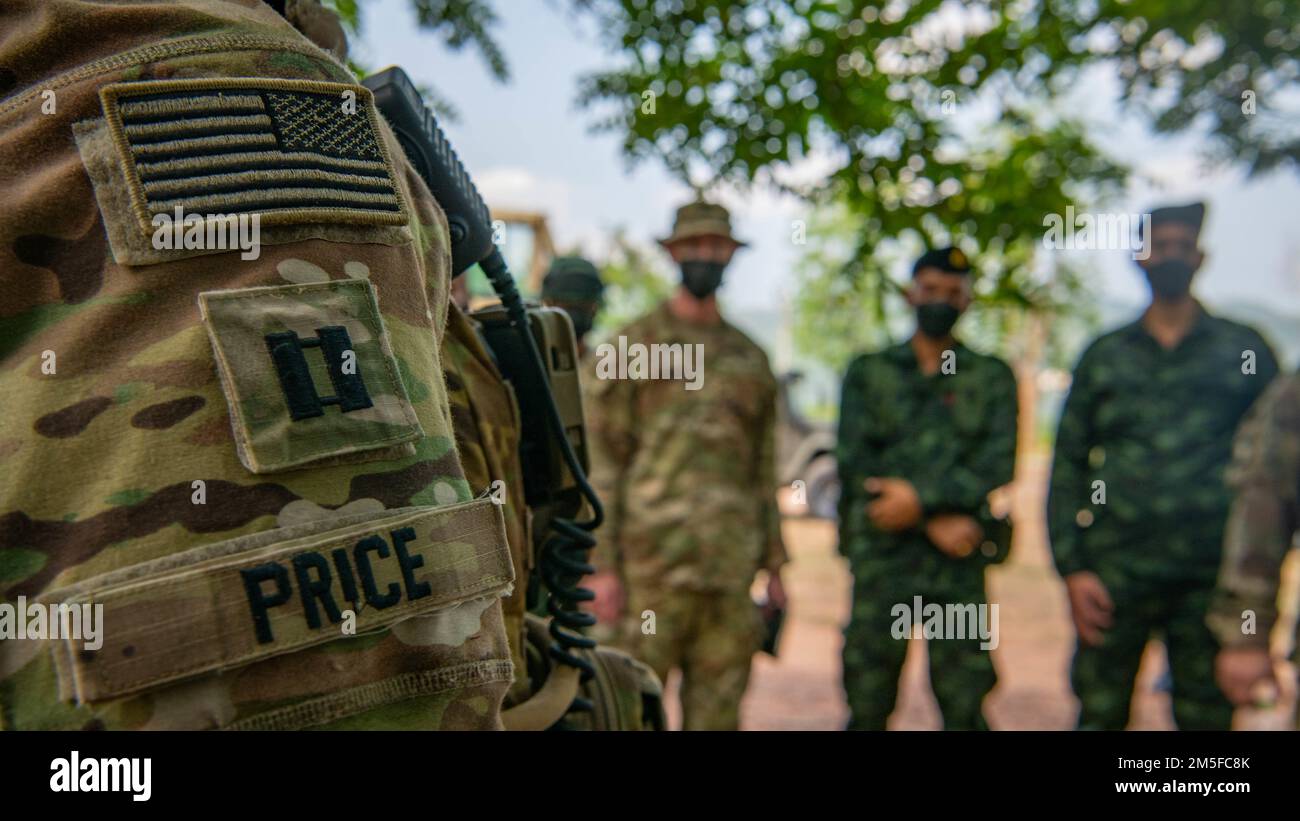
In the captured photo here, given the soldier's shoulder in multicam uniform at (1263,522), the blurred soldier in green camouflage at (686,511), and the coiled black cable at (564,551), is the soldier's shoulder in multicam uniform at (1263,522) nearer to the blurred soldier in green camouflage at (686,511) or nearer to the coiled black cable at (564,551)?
the blurred soldier in green camouflage at (686,511)

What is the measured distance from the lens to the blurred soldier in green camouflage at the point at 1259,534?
2.66 metres

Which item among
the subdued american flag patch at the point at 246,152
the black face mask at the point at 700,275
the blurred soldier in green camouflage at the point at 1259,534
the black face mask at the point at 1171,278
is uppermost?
the black face mask at the point at 700,275

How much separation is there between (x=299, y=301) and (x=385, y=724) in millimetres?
303

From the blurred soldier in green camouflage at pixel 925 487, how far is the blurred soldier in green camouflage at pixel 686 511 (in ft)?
1.35

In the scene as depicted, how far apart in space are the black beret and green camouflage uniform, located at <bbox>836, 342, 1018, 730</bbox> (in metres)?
0.33

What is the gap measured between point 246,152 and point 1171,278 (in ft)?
11.9

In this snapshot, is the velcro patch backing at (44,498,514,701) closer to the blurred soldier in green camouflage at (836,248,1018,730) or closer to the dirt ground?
the blurred soldier in green camouflage at (836,248,1018,730)

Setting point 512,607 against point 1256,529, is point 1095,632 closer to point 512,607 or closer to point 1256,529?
point 1256,529

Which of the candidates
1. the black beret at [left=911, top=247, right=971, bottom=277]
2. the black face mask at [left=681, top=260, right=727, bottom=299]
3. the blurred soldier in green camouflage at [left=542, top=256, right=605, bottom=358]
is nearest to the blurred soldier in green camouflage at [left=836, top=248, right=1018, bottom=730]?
the black beret at [left=911, top=247, right=971, bottom=277]

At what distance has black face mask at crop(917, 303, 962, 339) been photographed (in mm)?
3703

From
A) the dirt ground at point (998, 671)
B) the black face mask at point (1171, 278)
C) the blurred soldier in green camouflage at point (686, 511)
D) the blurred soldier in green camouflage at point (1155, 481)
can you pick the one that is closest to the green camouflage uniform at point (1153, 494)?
the blurred soldier in green camouflage at point (1155, 481)

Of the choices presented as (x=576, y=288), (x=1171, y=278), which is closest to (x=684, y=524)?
(x=576, y=288)

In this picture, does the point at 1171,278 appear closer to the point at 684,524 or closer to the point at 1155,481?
the point at 1155,481
